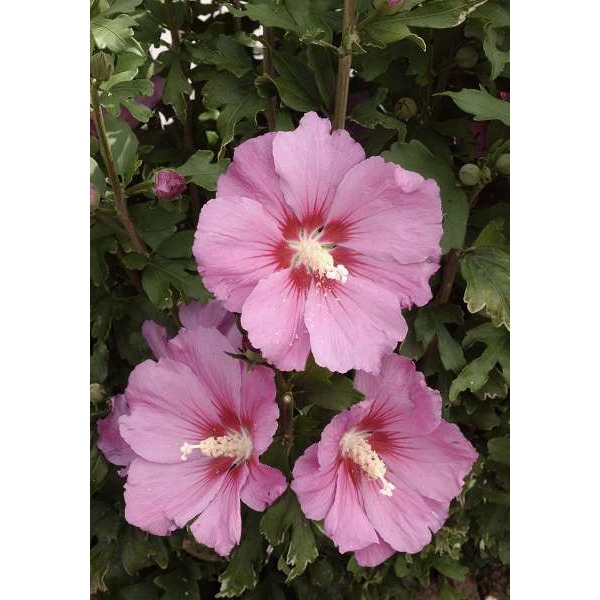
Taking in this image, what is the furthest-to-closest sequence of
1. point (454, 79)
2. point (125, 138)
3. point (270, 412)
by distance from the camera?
point (454, 79)
point (125, 138)
point (270, 412)

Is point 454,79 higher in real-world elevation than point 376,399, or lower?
higher

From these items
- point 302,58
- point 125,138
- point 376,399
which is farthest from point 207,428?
point 302,58

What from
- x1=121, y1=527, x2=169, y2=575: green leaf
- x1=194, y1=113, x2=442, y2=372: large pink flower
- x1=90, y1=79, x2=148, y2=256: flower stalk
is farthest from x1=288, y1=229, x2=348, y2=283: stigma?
x1=121, y1=527, x2=169, y2=575: green leaf

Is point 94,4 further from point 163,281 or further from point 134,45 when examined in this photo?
point 163,281

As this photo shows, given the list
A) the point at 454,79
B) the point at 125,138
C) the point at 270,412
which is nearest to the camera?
the point at 270,412

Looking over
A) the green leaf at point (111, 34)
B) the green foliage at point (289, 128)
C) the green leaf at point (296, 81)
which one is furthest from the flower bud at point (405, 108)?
the green leaf at point (111, 34)

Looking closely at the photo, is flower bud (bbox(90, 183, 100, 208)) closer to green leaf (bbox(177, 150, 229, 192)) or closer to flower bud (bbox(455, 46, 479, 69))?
green leaf (bbox(177, 150, 229, 192))

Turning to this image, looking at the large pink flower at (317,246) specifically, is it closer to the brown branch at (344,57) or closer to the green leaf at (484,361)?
the brown branch at (344,57)
